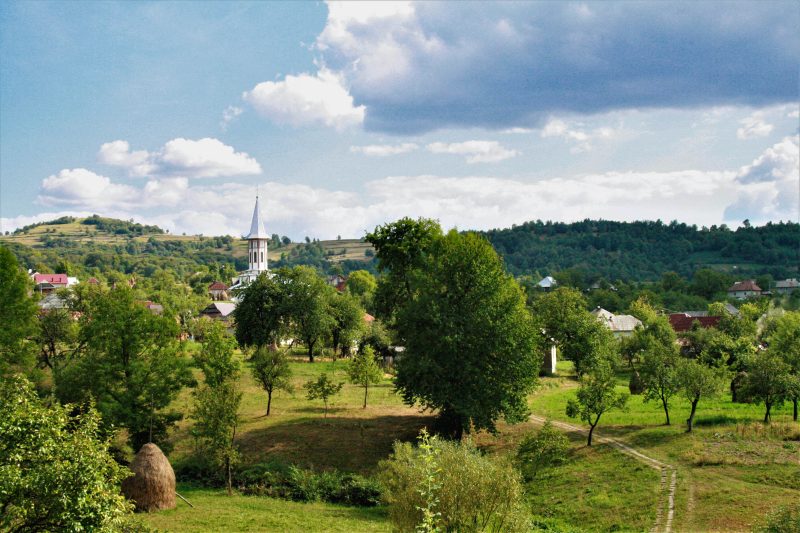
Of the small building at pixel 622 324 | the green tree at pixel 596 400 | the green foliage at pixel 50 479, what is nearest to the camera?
the green foliage at pixel 50 479

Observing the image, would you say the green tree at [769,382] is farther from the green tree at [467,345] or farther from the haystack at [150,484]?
the haystack at [150,484]

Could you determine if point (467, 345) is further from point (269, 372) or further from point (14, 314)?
point (14, 314)

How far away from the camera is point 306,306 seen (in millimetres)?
64750

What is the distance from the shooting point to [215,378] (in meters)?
38.2

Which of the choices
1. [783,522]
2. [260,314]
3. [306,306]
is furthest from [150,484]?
[306,306]

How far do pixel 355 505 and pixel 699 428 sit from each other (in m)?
20.9

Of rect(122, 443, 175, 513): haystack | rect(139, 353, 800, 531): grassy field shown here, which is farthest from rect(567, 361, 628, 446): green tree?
rect(122, 443, 175, 513): haystack

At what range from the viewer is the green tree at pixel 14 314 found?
36594 mm

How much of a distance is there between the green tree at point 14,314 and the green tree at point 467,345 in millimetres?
22956

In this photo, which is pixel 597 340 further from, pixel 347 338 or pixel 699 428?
pixel 347 338

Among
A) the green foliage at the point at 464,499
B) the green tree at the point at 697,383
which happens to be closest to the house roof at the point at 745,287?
the green tree at the point at 697,383

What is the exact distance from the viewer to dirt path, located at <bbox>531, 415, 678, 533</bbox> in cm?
2570

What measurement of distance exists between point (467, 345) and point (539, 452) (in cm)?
730

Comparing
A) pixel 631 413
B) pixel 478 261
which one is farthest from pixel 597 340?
pixel 478 261
